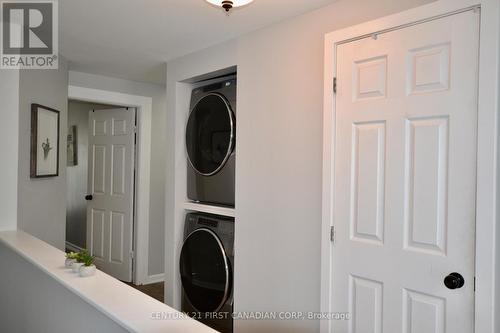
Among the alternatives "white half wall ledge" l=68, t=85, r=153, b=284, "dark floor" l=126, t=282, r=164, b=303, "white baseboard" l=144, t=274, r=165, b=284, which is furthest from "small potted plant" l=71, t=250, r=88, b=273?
"white baseboard" l=144, t=274, r=165, b=284

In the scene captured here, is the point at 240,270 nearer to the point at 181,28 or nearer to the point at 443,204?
the point at 443,204

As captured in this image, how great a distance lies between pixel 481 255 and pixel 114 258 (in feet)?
12.7

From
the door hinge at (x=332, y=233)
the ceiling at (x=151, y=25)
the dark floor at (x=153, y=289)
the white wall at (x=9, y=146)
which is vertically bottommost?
the dark floor at (x=153, y=289)

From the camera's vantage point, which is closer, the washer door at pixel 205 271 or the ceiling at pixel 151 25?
the ceiling at pixel 151 25

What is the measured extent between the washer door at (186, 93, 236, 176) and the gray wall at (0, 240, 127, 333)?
134 cm

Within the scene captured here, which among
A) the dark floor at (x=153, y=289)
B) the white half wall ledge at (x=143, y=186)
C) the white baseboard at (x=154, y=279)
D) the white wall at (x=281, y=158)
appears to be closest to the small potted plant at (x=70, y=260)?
the white wall at (x=281, y=158)

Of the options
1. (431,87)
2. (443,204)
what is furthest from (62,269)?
(431,87)

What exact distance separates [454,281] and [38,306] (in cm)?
196

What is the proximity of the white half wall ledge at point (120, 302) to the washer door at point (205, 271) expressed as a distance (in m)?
1.15

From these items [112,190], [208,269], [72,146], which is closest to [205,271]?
[208,269]

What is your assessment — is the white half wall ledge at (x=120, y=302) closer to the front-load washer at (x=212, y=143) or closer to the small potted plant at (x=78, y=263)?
the small potted plant at (x=78, y=263)

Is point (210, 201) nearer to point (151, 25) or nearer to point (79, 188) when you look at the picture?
point (151, 25)

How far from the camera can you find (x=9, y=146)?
2.50 meters

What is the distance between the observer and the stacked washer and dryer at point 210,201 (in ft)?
8.86
